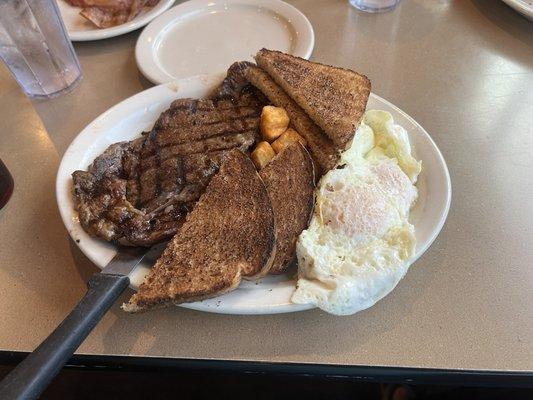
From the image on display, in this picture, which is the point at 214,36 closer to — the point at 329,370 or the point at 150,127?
the point at 150,127

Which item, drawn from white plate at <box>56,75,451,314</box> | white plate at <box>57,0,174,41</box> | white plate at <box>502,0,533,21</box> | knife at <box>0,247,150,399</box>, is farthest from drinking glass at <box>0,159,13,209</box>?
white plate at <box>502,0,533,21</box>

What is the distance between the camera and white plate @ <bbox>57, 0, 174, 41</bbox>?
169 centimetres

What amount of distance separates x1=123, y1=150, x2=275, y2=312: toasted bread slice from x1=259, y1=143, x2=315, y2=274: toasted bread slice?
0.12 feet

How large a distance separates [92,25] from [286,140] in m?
1.12

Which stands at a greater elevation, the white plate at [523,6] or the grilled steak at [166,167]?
the white plate at [523,6]

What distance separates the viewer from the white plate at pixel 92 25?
1.69 metres

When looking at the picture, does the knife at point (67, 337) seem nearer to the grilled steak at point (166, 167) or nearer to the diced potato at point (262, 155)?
the grilled steak at point (166, 167)

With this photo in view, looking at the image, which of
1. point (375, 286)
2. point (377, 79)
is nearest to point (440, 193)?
point (375, 286)

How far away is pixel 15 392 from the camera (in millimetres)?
659

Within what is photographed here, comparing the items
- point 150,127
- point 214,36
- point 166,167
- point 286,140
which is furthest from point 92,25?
point 286,140

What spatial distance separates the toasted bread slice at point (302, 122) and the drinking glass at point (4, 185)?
74cm

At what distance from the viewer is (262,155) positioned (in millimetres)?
1138

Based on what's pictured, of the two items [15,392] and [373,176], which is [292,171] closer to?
[373,176]

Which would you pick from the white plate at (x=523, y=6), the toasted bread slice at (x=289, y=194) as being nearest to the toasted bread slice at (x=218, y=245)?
the toasted bread slice at (x=289, y=194)
